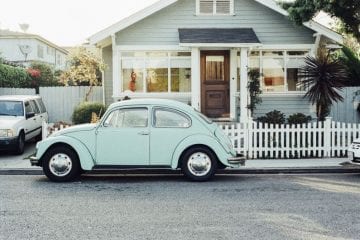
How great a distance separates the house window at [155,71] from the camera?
19.9 m

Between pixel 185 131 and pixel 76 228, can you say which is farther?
pixel 185 131

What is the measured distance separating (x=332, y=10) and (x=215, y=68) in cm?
528

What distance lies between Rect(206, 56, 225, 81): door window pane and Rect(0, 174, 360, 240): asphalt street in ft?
28.2

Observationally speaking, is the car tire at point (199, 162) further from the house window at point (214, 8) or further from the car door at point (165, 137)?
the house window at point (214, 8)

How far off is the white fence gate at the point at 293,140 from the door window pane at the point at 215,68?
223 inches

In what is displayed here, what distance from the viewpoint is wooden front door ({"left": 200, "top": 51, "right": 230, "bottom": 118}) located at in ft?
65.8

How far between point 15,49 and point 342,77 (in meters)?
34.2

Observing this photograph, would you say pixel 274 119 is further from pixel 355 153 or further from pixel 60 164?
pixel 60 164

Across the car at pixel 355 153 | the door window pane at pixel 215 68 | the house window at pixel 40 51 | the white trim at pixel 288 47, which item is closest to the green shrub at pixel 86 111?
the door window pane at pixel 215 68

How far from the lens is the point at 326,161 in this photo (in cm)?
1407

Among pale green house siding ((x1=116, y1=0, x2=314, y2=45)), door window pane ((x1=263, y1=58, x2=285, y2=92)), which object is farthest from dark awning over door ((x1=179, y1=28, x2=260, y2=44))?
door window pane ((x1=263, y1=58, x2=285, y2=92))

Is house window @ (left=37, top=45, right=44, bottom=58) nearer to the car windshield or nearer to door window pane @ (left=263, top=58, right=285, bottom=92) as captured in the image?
door window pane @ (left=263, top=58, right=285, bottom=92)

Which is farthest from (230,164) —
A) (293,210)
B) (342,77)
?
(342,77)

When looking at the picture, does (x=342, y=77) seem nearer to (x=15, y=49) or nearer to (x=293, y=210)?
(x=293, y=210)
